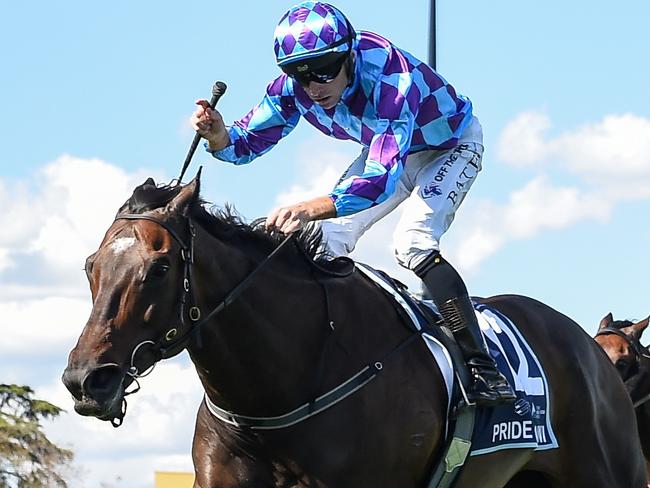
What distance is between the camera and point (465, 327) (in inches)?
297

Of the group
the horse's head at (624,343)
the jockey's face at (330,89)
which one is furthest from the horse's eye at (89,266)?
the horse's head at (624,343)

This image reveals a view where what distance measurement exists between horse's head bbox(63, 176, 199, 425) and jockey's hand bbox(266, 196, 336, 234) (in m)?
0.51

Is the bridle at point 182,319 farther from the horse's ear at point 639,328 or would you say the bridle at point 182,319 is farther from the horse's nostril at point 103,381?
the horse's ear at point 639,328

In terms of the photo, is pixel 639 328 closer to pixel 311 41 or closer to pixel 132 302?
pixel 311 41

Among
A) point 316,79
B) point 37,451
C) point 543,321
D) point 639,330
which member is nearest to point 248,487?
point 316,79

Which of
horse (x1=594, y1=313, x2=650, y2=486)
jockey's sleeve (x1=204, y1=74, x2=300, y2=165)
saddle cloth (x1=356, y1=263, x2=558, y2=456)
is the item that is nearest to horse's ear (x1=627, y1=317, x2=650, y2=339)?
horse (x1=594, y1=313, x2=650, y2=486)

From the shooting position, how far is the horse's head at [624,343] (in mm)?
12203

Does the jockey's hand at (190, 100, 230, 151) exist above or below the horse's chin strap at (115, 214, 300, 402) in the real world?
above

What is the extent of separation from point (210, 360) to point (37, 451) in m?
9.83

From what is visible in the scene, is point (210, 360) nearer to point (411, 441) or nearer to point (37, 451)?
point (411, 441)

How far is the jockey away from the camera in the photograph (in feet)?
23.8

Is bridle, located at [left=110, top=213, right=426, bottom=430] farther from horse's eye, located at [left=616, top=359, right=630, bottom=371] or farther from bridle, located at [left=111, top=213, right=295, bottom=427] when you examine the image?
horse's eye, located at [left=616, top=359, right=630, bottom=371]

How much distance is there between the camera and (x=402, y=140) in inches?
286

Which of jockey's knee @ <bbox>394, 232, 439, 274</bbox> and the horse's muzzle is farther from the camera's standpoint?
jockey's knee @ <bbox>394, 232, 439, 274</bbox>
